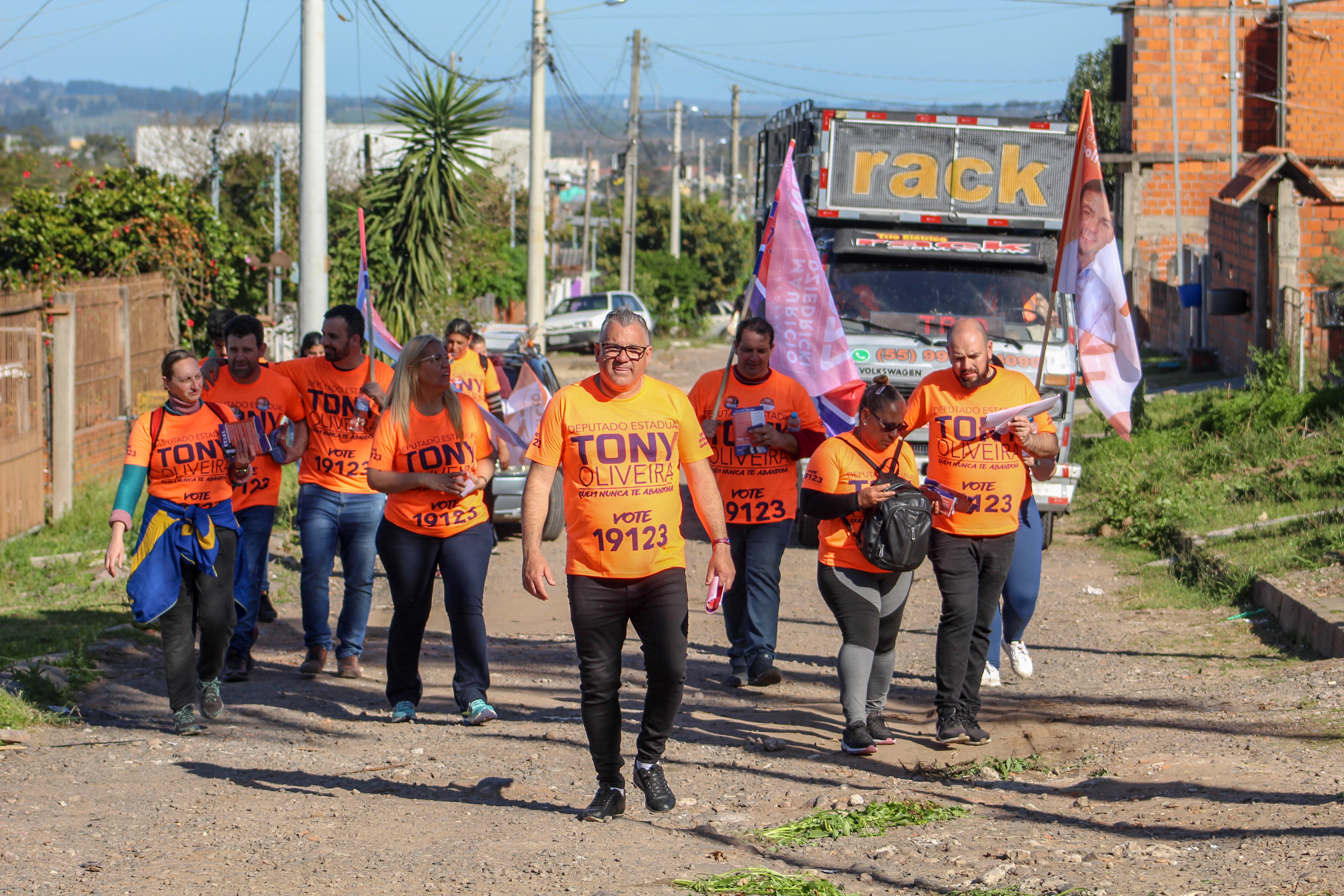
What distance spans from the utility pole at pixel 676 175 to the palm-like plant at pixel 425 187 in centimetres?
3564

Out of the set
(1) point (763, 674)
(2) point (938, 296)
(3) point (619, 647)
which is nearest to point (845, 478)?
(3) point (619, 647)

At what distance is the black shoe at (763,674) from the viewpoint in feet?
24.7

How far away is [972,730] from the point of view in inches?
252

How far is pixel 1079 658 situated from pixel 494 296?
1359 inches

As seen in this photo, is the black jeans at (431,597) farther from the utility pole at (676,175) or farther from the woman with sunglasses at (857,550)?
the utility pole at (676,175)

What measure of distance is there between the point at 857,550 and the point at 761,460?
133 centimetres

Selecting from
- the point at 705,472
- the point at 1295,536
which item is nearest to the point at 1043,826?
the point at 705,472

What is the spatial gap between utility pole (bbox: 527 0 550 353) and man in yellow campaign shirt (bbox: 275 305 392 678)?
15490 mm

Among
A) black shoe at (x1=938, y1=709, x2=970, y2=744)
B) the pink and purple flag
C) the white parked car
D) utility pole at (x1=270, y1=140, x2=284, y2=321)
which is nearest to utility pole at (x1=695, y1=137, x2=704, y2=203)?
the white parked car

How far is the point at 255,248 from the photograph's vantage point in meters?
32.6

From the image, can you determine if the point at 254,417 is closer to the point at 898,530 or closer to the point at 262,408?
the point at 262,408

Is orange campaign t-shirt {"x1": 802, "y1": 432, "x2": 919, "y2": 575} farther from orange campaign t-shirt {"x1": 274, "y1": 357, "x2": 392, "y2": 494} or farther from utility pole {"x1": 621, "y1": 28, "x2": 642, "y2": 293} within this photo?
utility pole {"x1": 621, "y1": 28, "x2": 642, "y2": 293}

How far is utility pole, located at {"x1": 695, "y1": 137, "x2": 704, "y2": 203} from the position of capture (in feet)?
298

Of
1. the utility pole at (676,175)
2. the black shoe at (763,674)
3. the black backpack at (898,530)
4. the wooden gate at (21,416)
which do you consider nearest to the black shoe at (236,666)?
the black shoe at (763,674)
